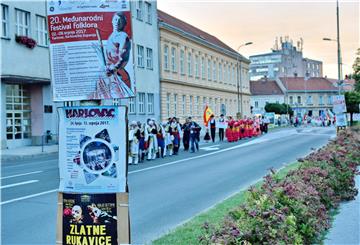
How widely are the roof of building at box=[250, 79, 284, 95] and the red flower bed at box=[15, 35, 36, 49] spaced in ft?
314

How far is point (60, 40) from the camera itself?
4.25 metres

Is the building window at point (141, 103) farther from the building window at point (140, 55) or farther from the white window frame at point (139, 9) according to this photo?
the white window frame at point (139, 9)

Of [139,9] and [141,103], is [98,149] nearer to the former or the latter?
[141,103]

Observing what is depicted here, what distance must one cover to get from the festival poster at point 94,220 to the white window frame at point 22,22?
2798 centimetres

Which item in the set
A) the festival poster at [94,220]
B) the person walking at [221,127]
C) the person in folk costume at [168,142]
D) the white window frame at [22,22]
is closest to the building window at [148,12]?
the person walking at [221,127]

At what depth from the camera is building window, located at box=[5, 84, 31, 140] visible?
102 feet

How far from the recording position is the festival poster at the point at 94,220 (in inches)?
165

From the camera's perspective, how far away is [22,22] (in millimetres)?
30766

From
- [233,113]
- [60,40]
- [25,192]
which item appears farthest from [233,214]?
[233,113]

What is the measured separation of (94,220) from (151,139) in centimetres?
1844

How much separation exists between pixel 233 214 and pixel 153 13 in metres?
42.9

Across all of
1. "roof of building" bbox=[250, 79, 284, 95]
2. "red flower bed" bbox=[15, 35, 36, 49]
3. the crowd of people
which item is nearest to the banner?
the crowd of people

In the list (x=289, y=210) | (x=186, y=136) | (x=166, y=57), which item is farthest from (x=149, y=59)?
(x=289, y=210)

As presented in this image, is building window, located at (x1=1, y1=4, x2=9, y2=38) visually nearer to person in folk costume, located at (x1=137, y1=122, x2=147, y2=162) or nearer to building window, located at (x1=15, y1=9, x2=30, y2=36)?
building window, located at (x1=15, y1=9, x2=30, y2=36)
